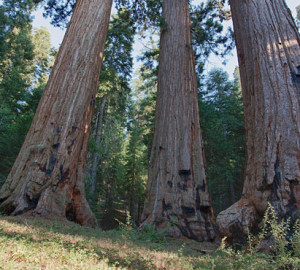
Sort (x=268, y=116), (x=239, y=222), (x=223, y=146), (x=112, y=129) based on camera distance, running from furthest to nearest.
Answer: (x=112, y=129)
(x=223, y=146)
(x=268, y=116)
(x=239, y=222)

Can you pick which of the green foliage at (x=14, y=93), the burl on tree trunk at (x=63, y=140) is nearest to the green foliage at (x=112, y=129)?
the green foliage at (x=14, y=93)

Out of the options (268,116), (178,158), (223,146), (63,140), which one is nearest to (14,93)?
(63,140)

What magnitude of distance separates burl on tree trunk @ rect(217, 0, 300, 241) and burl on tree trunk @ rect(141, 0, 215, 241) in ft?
4.49

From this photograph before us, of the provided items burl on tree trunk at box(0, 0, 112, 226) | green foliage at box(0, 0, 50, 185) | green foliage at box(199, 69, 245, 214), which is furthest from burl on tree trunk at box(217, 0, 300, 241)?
green foliage at box(0, 0, 50, 185)

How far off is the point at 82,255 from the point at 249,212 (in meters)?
2.39

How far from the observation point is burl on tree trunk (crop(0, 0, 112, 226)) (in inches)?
161

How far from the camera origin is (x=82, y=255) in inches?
71.5

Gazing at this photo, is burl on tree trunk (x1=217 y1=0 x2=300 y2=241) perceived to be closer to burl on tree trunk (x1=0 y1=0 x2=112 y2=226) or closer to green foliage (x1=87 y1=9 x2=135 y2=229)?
burl on tree trunk (x1=0 y1=0 x2=112 y2=226)

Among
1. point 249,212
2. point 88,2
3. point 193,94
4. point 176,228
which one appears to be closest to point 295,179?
point 249,212

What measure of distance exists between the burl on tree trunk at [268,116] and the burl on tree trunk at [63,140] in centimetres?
299

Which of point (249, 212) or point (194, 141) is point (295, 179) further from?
point (194, 141)

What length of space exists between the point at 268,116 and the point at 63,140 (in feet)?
12.9

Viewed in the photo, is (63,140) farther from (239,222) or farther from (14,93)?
(14,93)

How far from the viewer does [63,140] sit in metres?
4.61
